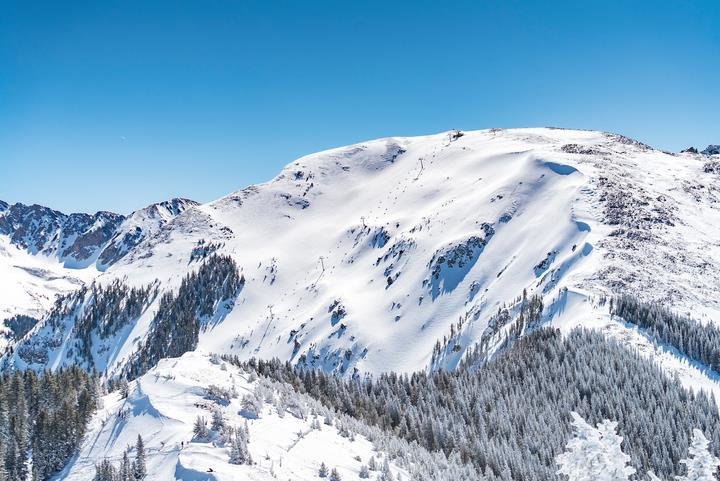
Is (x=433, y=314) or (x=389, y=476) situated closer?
(x=389, y=476)

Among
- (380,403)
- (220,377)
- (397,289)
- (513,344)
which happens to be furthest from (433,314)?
(220,377)

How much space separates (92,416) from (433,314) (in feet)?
352

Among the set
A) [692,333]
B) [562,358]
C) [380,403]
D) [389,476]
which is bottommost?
[389,476]

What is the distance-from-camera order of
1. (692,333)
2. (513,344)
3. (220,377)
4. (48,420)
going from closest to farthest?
(48,420) → (220,377) → (692,333) → (513,344)

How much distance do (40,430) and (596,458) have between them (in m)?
46.3

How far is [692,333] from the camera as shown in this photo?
75000 mm

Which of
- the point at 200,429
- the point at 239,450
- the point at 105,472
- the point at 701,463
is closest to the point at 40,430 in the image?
the point at 105,472

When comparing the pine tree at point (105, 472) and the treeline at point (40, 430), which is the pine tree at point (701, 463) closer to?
the pine tree at point (105, 472)

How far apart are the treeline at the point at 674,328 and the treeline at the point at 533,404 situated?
8134 millimetres

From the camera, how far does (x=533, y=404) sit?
69188 mm

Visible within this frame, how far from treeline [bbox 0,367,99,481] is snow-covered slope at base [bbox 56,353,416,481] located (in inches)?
54.4

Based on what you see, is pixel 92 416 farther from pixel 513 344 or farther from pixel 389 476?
pixel 513 344

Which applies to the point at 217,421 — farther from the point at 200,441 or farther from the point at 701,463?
the point at 701,463

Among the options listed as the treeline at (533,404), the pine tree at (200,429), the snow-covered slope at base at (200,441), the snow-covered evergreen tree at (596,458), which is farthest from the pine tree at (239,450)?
the treeline at (533,404)
